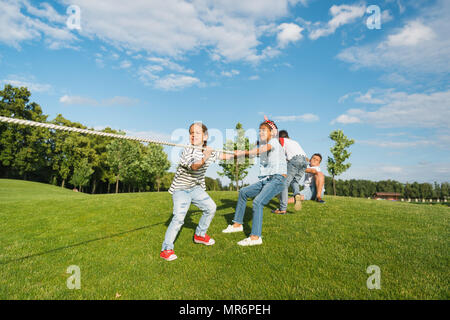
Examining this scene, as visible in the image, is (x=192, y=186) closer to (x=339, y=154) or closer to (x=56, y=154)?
(x=339, y=154)

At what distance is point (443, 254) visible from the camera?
4.57m

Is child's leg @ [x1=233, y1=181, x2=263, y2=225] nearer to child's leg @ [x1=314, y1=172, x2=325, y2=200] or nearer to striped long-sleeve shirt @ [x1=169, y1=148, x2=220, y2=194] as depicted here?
striped long-sleeve shirt @ [x1=169, y1=148, x2=220, y2=194]

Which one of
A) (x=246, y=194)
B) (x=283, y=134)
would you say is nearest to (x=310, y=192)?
(x=283, y=134)

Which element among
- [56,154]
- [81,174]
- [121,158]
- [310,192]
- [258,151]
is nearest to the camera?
[258,151]

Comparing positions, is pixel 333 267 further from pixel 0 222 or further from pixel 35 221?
pixel 0 222

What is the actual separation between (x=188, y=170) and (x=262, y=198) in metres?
1.83

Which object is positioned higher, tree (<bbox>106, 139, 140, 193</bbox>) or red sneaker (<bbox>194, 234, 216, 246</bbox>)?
tree (<bbox>106, 139, 140, 193</bbox>)

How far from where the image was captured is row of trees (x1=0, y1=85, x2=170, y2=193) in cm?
3856

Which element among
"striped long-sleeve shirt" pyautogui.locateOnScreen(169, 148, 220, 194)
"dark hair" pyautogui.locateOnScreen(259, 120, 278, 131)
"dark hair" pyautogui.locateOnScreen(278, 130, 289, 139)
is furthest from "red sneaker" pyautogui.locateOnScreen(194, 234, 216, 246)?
"dark hair" pyautogui.locateOnScreen(278, 130, 289, 139)

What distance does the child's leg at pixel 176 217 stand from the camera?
4.96m

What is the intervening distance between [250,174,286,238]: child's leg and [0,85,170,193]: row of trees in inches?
1480

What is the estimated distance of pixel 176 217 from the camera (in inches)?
196
